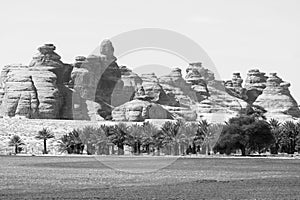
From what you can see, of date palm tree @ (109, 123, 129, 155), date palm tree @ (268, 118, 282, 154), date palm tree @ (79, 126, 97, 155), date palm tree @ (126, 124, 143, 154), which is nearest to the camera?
date palm tree @ (268, 118, 282, 154)

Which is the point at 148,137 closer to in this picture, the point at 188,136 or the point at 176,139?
the point at 176,139

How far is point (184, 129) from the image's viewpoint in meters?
138

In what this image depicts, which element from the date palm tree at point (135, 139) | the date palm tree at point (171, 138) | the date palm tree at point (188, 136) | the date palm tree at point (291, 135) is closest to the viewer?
the date palm tree at point (291, 135)

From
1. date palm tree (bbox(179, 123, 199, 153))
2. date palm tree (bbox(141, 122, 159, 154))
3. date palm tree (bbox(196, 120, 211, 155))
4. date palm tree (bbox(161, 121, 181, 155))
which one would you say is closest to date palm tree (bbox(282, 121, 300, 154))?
date palm tree (bbox(196, 120, 211, 155))

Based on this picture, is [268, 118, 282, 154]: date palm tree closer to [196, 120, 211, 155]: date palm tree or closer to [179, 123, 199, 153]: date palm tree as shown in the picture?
[196, 120, 211, 155]: date palm tree

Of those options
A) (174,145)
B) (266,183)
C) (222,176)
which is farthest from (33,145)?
(266,183)

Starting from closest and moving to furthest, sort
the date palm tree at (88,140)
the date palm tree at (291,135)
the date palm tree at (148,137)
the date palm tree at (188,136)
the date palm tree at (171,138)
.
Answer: the date palm tree at (291,135), the date palm tree at (188,136), the date palm tree at (171,138), the date palm tree at (88,140), the date palm tree at (148,137)

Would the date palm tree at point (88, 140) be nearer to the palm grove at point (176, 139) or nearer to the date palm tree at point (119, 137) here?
Result: the palm grove at point (176, 139)

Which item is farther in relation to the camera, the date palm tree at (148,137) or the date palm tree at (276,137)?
the date palm tree at (148,137)

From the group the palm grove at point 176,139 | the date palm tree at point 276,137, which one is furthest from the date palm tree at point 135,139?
the date palm tree at point 276,137

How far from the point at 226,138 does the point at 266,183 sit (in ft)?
236

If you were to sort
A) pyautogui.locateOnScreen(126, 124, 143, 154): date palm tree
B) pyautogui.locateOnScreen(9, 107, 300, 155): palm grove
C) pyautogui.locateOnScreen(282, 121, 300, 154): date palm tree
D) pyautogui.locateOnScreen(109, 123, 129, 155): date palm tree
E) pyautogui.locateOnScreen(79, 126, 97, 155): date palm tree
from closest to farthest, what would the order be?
pyautogui.locateOnScreen(9, 107, 300, 155): palm grove, pyautogui.locateOnScreen(282, 121, 300, 154): date palm tree, pyautogui.locateOnScreen(109, 123, 129, 155): date palm tree, pyautogui.locateOnScreen(79, 126, 97, 155): date palm tree, pyautogui.locateOnScreen(126, 124, 143, 154): date palm tree

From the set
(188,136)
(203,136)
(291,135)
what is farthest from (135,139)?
(291,135)

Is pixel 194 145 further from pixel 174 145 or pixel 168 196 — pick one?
pixel 168 196
